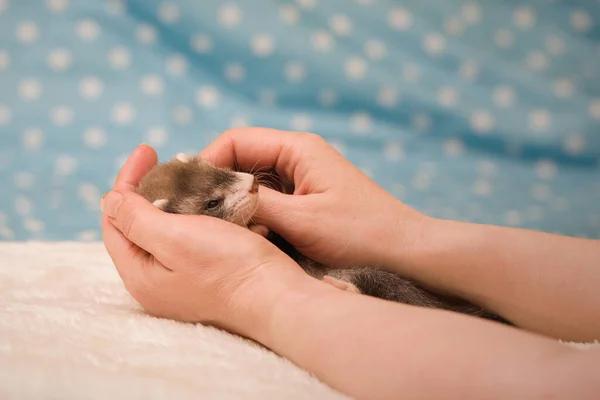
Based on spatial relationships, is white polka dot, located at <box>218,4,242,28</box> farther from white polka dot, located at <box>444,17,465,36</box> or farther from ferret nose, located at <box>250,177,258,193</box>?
ferret nose, located at <box>250,177,258,193</box>

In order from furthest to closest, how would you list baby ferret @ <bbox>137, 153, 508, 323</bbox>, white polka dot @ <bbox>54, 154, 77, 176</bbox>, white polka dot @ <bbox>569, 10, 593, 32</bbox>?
1. white polka dot @ <bbox>569, 10, 593, 32</bbox>
2. white polka dot @ <bbox>54, 154, 77, 176</bbox>
3. baby ferret @ <bbox>137, 153, 508, 323</bbox>

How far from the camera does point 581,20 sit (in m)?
1.90

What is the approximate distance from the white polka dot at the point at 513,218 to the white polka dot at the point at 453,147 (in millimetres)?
305

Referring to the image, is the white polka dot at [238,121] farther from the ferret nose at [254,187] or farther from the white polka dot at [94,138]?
the ferret nose at [254,187]

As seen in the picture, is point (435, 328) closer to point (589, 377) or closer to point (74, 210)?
point (589, 377)

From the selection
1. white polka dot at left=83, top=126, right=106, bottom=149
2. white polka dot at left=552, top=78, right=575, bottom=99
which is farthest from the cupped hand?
white polka dot at left=552, top=78, right=575, bottom=99

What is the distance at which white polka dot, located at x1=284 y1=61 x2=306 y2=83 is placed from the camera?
1.94 m

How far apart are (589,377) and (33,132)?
1739 mm

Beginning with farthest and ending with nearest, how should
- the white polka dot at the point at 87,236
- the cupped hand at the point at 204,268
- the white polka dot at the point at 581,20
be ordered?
the white polka dot at the point at 581,20 → the white polka dot at the point at 87,236 → the cupped hand at the point at 204,268

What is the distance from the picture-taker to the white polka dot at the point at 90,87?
187cm

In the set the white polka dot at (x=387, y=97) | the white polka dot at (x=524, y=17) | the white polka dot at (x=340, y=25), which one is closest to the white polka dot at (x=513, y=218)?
the white polka dot at (x=387, y=97)

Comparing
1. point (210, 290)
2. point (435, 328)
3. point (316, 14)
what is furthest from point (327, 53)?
point (435, 328)

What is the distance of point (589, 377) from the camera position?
20.1 inches

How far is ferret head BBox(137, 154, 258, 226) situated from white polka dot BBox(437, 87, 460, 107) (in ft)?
3.60
